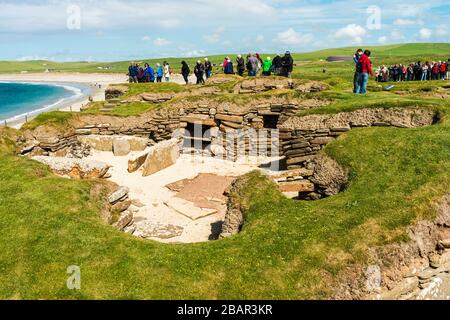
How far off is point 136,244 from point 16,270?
2.65 m

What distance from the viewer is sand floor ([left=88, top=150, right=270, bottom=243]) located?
1421 centimetres

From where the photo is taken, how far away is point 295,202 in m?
10.7

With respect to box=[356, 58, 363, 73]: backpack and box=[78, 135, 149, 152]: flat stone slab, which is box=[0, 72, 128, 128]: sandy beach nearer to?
box=[78, 135, 149, 152]: flat stone slab

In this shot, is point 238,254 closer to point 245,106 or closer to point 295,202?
point 295,202

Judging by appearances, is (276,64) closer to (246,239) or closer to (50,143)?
(50,143)

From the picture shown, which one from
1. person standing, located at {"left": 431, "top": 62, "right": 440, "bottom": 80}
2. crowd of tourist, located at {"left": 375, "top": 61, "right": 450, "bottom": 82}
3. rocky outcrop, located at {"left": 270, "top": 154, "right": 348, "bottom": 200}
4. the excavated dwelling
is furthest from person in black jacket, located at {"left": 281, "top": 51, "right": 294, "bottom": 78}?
rocky outcrop, located at {"left": 270, "top": 154, "right": 348, "bottom": 200}

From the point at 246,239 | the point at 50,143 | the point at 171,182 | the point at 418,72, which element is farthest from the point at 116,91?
the point at 418,72

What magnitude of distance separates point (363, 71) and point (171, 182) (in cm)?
1189

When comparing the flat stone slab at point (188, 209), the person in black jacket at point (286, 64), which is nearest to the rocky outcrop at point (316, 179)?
the flat stone slab at point (188, 209)

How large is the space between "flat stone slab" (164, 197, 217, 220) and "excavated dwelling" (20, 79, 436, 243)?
0.04 metres

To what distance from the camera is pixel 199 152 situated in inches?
906

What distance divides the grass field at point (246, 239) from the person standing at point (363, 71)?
26.9 feet

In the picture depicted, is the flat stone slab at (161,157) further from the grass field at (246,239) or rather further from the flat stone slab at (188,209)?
the grass field at (246,239)
